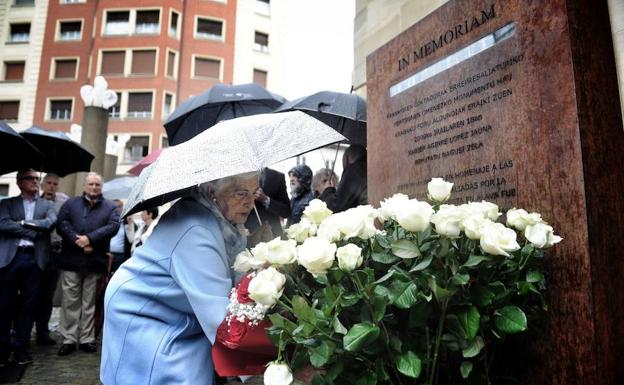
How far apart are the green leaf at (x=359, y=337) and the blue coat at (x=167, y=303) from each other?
72cm

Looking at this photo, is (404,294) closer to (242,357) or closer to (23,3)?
(242,357)

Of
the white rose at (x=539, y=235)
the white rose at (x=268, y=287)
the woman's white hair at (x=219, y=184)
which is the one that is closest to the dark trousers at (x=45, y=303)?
the woman's white hair at (x=219, y=184)

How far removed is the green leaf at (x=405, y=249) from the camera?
1236mm

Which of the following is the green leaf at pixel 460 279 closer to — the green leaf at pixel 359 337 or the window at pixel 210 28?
the green leaf at pixel 359 337

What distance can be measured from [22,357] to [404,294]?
4.73 meters

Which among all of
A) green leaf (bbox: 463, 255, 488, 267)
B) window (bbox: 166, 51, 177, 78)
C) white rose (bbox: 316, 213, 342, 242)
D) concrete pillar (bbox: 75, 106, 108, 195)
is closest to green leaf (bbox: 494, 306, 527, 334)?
green leaf (bbox: 463, 255, 488, 267)

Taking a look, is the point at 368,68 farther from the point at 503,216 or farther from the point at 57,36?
the point at 57,36

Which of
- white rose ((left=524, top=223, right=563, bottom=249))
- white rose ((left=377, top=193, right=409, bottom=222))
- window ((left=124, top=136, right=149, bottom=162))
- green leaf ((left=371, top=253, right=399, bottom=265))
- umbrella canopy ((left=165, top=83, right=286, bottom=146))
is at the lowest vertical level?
green leaf ((left=371, top=253, right=399, bottom=265))

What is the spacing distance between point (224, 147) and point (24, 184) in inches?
162

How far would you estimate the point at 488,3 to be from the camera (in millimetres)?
2014

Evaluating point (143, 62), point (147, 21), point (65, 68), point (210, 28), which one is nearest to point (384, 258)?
point (143, 62)

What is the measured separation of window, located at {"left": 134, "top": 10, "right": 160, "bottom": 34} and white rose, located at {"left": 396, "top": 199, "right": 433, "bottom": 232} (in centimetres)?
3076

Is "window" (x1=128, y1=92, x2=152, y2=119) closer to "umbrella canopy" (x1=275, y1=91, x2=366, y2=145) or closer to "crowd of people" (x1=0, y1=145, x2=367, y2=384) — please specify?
"crowd of people" (x1=0, y1=145, x2=367, y2=384)

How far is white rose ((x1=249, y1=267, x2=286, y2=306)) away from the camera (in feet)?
4.21
